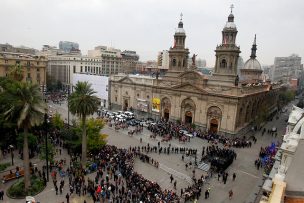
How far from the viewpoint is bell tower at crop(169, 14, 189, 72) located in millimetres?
55344

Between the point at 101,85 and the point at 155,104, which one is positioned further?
the point at 101,85

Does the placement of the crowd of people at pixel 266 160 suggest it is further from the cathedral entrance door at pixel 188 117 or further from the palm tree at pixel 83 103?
the palm tree at pixel 83 103

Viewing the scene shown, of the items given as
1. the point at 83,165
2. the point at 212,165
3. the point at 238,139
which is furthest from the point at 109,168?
the point at 238,139

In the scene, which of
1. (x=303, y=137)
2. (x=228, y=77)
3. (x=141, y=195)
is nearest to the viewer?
(x=303, y=137)

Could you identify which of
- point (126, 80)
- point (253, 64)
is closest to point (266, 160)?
point (126, 80)

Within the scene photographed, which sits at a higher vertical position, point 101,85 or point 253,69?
point 253,69

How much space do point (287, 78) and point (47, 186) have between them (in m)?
182

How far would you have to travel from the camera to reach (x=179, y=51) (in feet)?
182

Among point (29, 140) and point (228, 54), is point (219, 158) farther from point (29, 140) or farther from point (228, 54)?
point (29, 140)

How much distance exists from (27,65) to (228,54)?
53649 millimetres

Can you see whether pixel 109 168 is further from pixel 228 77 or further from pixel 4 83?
pixel 228 77

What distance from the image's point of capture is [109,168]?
90.1 ft

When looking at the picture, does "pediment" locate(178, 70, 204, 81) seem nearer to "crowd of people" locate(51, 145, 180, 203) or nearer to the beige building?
"crowd of people" locate(51, 145, 180, 203)

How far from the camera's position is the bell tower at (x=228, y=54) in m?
45.9
